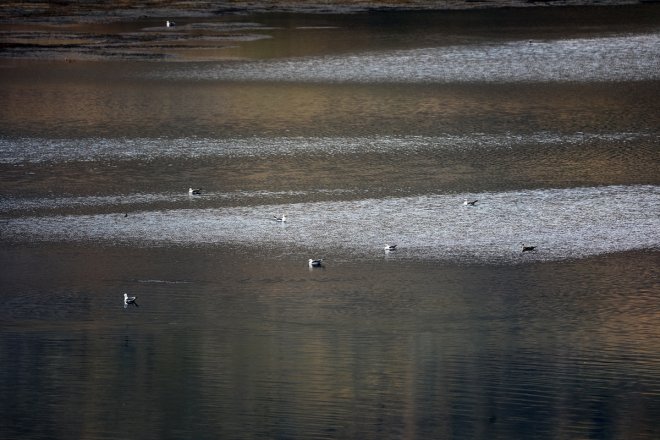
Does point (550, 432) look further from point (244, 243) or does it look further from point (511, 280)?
point (244, 243)

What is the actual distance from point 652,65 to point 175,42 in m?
10.7

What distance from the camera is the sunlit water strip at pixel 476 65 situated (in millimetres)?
22562

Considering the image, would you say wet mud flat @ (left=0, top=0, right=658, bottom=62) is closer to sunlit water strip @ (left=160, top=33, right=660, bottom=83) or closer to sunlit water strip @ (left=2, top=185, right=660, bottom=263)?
sunlit water strip @ (left=160, top=33, right=660, bottom=83)

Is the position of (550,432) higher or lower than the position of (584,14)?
lower

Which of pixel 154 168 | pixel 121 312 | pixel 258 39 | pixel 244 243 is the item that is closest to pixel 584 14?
pixel 258 39

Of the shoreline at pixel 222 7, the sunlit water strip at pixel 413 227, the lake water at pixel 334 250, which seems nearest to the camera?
the lake water at pixel 334 250

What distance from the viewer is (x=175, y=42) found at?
28.5 metres

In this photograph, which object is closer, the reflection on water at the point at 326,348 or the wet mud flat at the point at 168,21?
the reflection on water at the point at 326,348

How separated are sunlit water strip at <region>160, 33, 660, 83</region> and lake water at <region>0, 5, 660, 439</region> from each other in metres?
0.11

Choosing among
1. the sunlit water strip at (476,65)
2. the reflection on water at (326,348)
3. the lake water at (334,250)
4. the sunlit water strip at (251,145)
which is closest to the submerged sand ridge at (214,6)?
the sunlit water strip at (476,65)

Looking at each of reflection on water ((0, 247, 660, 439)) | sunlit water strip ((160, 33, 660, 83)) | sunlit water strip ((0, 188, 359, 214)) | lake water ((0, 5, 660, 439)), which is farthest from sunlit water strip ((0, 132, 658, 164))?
sunlit water strip ((160, 33, 660, 83))

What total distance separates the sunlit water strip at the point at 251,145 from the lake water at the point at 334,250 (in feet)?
0.22

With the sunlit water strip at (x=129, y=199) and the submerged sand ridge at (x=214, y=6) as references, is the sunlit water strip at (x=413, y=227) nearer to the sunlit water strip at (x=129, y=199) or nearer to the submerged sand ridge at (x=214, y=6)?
the sunlit water strip at (x=129, y=199)

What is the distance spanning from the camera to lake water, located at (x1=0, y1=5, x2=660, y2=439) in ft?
27.3
